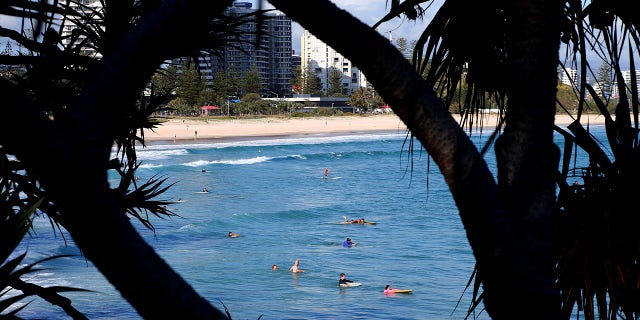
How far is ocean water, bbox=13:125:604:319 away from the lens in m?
13.0

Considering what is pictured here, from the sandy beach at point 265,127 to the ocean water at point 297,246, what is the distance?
14.3 metres

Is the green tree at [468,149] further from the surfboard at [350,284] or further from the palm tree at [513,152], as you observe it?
the surfboard at [350,284]

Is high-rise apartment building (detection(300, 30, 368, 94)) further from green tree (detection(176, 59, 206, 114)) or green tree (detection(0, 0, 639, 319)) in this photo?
green tree (detection(0, 0, 639, 319))

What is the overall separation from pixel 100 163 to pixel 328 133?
5729cm

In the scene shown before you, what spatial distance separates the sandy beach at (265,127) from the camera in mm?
52438

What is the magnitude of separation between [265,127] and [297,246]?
41.8 metres

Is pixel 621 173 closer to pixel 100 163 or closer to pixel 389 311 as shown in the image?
pixel 100 163

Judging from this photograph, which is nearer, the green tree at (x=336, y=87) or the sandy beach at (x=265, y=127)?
the sandy beach at (x=265, y=127)

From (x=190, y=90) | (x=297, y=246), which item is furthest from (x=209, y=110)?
(x=297, y=246)

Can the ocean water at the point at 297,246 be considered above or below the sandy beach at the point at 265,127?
below

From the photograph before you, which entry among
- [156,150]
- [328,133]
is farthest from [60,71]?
[328,133]

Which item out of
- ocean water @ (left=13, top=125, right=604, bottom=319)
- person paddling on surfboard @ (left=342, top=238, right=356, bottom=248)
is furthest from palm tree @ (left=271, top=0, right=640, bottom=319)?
person paddling on surfboard @ (left=342, top=238, right=356, bottom=248)

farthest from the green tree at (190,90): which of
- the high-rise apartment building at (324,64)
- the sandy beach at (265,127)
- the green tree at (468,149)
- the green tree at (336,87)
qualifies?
the green tree at (468,149)

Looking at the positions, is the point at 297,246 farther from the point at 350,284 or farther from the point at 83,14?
the point at 83,14
